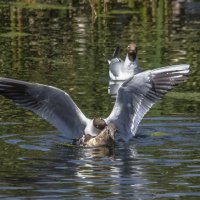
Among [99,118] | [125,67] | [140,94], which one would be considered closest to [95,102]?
[140,94]

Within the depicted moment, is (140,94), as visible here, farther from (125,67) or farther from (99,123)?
(125,67)

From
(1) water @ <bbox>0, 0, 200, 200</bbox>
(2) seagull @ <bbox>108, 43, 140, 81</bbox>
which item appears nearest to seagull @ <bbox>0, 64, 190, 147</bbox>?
(1) water @ <bbox>0, 0, 200, 200</bbox>

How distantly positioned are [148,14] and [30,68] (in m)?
7.11

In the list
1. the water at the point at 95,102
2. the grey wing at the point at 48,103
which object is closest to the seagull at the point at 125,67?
the water at the point at 95,102

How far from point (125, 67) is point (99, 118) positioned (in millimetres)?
4790

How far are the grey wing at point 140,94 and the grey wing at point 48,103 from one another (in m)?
0.42

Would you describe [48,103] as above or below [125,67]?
above

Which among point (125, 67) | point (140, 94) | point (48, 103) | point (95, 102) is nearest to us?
point (48, 103)

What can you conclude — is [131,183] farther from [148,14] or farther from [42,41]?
[148,14]

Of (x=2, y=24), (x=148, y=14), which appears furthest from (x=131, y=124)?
(x=148, y=14)

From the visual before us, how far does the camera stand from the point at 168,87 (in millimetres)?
12805

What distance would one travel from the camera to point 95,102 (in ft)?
47.7

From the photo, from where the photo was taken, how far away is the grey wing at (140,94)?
1275 centimetres

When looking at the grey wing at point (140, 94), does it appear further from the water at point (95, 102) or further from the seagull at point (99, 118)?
the water at point (95, 102)
